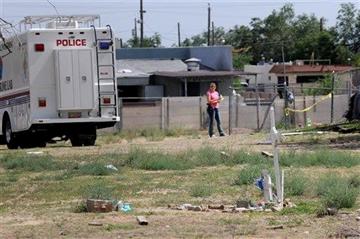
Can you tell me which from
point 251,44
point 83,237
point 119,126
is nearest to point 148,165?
point 83,237

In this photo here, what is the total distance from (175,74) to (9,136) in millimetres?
27506

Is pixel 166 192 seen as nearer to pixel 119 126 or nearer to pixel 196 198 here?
pixel 196 198

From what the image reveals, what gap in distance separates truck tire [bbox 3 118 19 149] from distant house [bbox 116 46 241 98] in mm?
25873

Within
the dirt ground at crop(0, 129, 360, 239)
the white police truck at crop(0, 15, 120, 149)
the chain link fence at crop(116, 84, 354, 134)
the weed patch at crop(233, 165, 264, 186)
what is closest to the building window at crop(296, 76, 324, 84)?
the chain link fence at crop(116, 84, 354, 134)

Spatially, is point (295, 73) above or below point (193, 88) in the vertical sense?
above

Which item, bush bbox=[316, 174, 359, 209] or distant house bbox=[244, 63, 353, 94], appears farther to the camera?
distant house bbox=[244, 63, 353, 94]

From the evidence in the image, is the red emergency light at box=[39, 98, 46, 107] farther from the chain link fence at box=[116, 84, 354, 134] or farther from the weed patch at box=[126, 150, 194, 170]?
the chain link fence at box=[116, 84, 354, 134]

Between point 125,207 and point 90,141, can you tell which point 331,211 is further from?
point 90,141

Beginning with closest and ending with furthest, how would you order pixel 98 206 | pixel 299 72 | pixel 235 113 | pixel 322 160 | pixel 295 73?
pixel 98 206
pixel 322 160
pixel 235 113
pixel 299 72
pixel 295 73

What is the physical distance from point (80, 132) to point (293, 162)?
10.1 metres

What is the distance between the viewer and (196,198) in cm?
1145

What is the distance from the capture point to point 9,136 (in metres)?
25.3

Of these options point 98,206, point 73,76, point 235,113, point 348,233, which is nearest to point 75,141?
point 73,76

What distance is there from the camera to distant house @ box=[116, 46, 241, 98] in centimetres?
5291
